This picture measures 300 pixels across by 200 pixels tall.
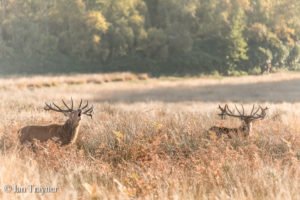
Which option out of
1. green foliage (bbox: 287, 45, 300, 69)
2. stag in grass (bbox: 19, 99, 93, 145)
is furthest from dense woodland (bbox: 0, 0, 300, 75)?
stag in grass (bbox: 19, 99, 93, 145)

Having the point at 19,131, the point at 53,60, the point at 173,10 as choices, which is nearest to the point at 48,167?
the point at 19,131

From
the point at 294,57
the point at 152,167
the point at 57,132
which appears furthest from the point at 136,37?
the point at 152,167

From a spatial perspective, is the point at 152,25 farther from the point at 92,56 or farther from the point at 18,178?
the point at 18,178

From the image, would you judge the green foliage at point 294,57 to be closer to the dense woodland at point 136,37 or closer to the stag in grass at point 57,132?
the dense woodland at point 136,37

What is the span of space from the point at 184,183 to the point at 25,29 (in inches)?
1983

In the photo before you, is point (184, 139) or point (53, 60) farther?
point (53, 60)

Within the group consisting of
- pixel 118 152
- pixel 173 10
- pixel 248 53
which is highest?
pixel 173 10

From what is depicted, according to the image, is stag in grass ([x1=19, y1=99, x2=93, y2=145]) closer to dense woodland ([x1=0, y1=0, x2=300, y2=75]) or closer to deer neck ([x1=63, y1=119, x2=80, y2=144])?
deer neck ([x1=63, y1=119, x2=80, y2=144])

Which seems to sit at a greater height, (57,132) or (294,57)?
(294,57)

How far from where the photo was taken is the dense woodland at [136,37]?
51312 millimetres

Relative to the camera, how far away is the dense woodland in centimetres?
5131

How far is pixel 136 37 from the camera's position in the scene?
2148 inches

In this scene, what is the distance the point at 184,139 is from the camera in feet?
26.0

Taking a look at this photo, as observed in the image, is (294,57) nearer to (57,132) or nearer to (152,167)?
(57,132)
